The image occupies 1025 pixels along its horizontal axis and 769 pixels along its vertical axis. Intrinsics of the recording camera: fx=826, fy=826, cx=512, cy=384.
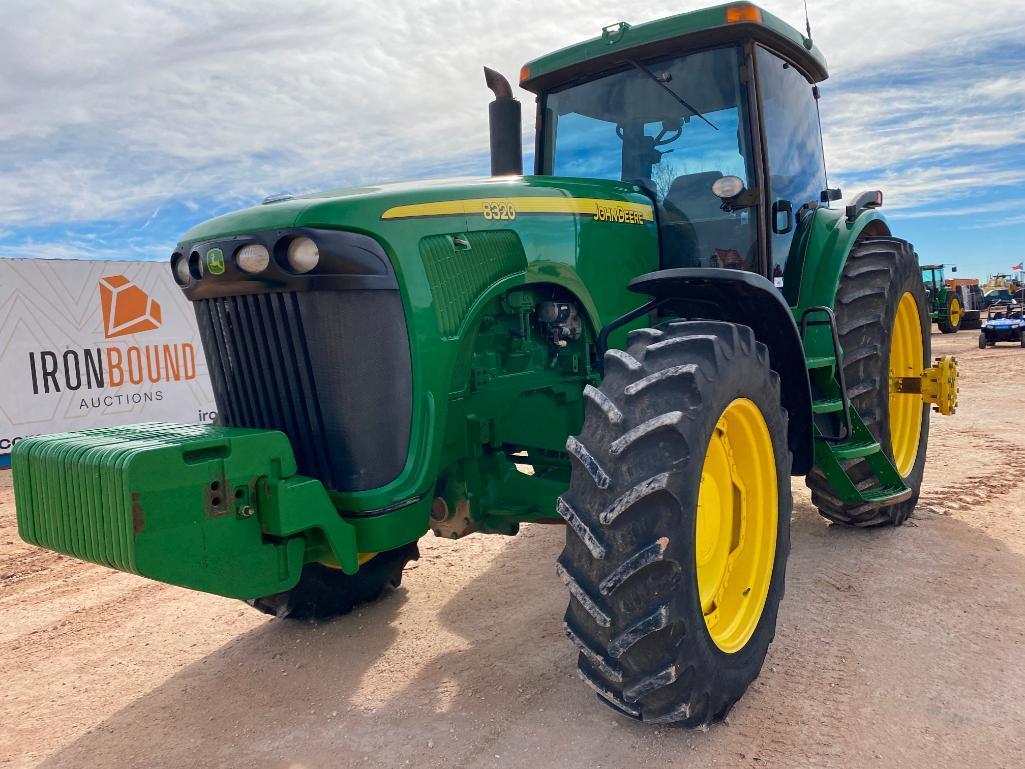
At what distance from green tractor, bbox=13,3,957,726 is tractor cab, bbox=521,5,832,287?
15 millimetres

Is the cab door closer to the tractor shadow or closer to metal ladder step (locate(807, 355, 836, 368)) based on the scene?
metal ladder step (locate(807, 355, 836, 368))

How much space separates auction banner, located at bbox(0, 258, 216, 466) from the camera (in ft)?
32.0

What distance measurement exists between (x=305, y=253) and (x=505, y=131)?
5.71 feet

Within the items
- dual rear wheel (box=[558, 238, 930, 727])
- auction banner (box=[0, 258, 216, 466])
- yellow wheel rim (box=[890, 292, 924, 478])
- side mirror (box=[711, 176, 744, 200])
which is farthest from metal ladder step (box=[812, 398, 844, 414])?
auction banner (box=[0, 258, 216, 466])

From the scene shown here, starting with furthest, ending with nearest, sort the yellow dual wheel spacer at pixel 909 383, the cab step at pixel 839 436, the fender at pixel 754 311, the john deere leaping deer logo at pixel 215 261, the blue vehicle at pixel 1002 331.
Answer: the blue vehicle at pixel 1002 331
the yellow dual wheel spacer at pixel 909 383
the cab step at pixel 839 436
the fender at pixel 754 311
the john deere leaping deer logo at pixel 215 261

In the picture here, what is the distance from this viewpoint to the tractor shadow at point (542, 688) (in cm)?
274

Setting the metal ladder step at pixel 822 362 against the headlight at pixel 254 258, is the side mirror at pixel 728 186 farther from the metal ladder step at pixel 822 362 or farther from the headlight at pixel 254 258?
the headlight at pixel 254 258

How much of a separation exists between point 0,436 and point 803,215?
30.3 ft

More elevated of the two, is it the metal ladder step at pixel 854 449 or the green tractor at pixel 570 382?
the green tractor at pixel 570 382

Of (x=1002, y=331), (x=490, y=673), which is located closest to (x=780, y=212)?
(x=490, y=673)

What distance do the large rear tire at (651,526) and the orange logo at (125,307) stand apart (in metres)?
9.51

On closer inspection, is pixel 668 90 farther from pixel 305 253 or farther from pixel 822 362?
pixel 305 253

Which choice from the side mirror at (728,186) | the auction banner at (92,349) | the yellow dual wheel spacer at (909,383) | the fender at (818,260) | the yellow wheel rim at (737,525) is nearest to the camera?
the yellow wheel rim at (737,525)

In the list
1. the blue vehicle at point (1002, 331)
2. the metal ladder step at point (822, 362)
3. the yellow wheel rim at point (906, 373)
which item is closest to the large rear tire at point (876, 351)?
the yellow wheel rim at point (906, 373)
